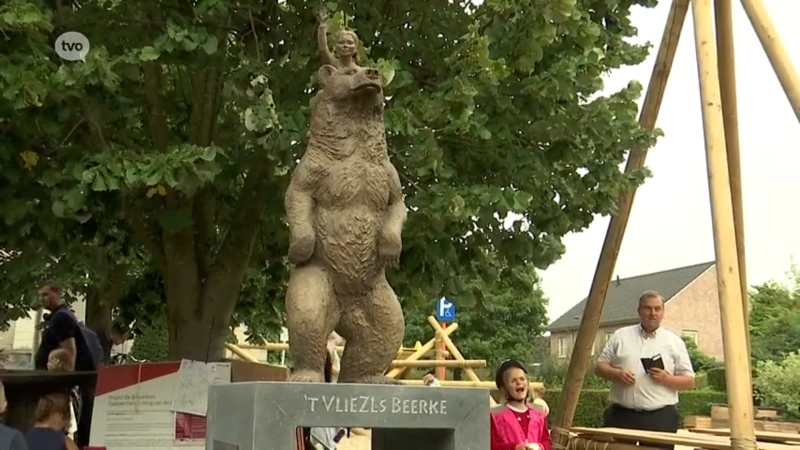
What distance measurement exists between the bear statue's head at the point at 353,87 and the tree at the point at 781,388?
72.8 ft

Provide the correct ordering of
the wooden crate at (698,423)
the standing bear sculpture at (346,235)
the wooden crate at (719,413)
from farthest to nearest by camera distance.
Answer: the wooden crate at (719,413) < the wooden crate at (698,423) < the standing bear sculpture at (346,235)

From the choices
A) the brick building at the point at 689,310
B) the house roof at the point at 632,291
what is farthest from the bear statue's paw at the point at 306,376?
the house roof at the point at 632,291

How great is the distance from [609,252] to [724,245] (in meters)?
1.52

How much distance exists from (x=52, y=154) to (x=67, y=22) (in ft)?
3.25

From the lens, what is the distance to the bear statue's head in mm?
4625

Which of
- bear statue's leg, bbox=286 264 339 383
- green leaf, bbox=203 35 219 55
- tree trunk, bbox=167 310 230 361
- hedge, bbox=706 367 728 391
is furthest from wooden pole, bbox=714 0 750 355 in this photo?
hedge, bbox=706 367 728 391

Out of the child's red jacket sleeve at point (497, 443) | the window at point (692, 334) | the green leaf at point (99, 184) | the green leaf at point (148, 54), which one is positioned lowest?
the child's red jacket sleeve at point (497, 443)

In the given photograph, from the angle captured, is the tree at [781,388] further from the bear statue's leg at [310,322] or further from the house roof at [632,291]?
the house roof at [632,291]

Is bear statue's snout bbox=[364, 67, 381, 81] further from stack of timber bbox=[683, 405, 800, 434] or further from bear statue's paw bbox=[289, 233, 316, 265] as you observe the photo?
stack of timber bbox=[683, 405, 800, 434]

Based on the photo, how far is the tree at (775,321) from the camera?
127ft

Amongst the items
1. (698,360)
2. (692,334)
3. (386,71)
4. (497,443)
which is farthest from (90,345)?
(692,334)

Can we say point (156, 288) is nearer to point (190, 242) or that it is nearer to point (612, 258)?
point (190, 242)

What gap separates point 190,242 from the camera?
799cm

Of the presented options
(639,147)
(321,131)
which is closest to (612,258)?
(639,147)
